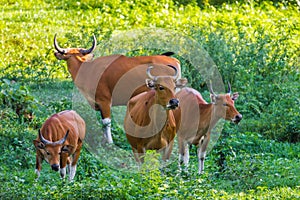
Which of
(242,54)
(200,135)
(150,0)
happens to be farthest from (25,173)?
(150,0)

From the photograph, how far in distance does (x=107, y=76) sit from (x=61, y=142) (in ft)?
11.2

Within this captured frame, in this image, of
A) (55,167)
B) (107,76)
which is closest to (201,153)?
(55,167)

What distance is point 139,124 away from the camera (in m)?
10.7

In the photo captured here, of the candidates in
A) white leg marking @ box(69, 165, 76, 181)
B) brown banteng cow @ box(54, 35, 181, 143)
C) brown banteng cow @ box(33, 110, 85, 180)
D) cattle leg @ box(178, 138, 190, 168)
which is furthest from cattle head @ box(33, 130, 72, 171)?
brown banteng cow @ box(54, 35, 181, 143)

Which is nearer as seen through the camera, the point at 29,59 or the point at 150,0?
the point at 29,59

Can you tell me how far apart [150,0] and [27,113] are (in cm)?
964

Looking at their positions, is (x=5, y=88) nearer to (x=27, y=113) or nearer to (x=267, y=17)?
(x=27, y=113)

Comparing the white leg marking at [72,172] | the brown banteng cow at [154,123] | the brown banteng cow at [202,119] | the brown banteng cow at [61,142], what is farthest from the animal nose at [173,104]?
the white leg marking at [72,172]

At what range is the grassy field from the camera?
9078mm

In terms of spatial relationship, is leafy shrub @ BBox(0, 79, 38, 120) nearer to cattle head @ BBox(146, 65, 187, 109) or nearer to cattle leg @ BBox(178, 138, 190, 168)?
cattle leg @ BBox(178, 138, 190, 168)

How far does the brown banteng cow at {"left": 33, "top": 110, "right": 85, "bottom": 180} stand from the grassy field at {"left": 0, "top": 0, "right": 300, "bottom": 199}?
207 mm

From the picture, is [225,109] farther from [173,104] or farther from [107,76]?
[107,76]

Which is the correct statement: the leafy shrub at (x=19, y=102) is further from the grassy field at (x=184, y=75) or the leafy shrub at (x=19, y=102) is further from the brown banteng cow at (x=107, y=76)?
the brown banteng cow at (x=107, y=76)

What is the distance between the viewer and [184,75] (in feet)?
49.9
